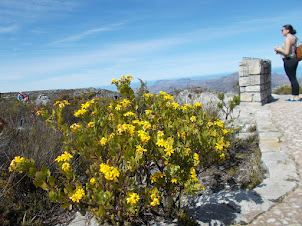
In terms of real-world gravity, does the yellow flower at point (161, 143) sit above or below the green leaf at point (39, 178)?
above

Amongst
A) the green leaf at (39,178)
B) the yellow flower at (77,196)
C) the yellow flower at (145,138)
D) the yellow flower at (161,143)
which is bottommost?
the yellow flower at (77,196)

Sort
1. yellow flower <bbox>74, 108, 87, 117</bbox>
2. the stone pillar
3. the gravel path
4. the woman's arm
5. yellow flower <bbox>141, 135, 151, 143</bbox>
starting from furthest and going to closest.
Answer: the stone pillar < the woman's arm < yellow flower <bbox>74, 108, 87, 117</bbox> < the gravel path < yellow flower <bbox>141, 135, 151, 143</bbox>

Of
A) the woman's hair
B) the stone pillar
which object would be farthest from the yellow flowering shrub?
the woman's hair

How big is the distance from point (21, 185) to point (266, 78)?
26.9ft

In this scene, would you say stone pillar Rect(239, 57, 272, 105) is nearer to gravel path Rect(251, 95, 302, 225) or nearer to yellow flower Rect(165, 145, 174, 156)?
gravel path Rect(251, 95, 302, 225)

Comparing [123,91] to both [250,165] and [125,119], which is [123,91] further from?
[250,165]

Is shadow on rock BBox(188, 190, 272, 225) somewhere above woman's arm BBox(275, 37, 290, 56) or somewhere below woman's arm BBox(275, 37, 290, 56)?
below

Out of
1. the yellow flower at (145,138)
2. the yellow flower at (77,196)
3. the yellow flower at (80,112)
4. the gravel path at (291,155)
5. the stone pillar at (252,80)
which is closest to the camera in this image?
the yellow flower at (77,196)

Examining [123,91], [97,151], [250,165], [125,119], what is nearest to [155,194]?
[97,151]

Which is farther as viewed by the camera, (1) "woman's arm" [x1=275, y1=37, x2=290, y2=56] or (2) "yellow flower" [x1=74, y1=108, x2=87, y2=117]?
(1) "woman's arm" [x1=275, y1=37, x2=290, y2=56]

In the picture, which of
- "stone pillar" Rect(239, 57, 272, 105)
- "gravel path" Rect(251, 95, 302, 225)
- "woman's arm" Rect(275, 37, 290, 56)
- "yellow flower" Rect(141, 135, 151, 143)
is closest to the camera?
"yellow flower" Rect(141, 135, 151, 143)

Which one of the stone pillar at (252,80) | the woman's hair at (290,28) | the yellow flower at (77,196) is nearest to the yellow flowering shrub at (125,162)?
the yellow flower at (77,196)

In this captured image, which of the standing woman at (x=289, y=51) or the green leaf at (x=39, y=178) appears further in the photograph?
the standing woman at (x=289, y=51)

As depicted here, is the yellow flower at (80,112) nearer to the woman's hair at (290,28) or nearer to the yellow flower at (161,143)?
the yellow flower at (161,143)
